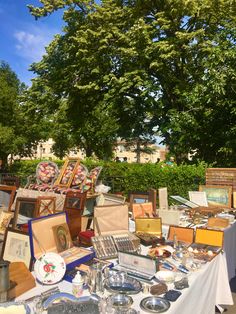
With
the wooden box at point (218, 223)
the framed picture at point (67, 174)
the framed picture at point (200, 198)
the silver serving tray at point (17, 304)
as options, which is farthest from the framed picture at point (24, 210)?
the framed picture at point (67, 174)

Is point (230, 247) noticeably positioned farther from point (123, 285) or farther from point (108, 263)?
point (123, 285)

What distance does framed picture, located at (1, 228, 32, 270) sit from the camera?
8.52 feet

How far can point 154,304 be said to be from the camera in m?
2.06

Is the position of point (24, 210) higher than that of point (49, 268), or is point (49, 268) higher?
point (24, 210)

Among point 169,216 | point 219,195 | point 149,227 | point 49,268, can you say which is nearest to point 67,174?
point 219,195

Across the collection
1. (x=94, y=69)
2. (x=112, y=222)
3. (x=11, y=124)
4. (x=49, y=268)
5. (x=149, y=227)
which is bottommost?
(x=49, y=268)

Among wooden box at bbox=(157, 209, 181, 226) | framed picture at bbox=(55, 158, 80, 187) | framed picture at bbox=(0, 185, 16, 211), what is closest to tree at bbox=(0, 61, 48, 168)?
framed picture at bbox=(55, 158, 80, 187)

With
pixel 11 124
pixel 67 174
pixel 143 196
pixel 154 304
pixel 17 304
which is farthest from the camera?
pixel 11 124

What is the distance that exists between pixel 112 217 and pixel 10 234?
1181 mm

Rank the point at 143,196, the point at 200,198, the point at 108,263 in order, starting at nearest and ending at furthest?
1. the point at 108,263
2. the point at 143,196
3. the point at 200,198

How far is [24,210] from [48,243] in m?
1.42

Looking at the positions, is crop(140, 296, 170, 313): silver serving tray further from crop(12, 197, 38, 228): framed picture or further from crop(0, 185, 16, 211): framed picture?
crop(0, 185, 16, 211): framed picture

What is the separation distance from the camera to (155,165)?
960cm

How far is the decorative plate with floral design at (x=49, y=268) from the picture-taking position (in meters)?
2.37
